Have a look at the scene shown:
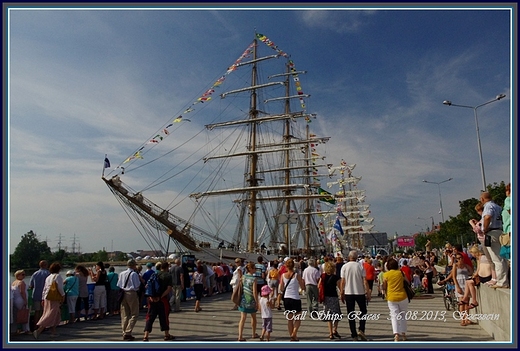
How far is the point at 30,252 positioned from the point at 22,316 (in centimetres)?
5853

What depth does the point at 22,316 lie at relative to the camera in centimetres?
917

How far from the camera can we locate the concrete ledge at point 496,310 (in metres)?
6.84

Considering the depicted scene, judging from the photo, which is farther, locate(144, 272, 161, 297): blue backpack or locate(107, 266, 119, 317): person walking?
locate(107, 266, 119, 317): person walking

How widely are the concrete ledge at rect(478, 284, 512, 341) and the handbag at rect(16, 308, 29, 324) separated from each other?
379 inches

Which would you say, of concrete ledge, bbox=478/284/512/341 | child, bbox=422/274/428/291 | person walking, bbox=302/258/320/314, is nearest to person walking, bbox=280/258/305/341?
person walking, bbox=302/258/320/314

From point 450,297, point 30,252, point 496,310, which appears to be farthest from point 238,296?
point 30,252

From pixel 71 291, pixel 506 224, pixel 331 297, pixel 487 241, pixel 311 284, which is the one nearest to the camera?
pixel 506 224

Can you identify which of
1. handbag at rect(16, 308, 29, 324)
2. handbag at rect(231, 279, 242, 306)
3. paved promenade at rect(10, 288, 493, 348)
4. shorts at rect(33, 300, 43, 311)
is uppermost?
handbag at rect(231, 279, 242, 306)

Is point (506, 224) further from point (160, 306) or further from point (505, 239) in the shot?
point (160, 306)

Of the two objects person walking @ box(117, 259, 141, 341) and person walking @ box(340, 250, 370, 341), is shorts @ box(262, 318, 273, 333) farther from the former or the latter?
person walking @ box(117, 259, 141, 341)

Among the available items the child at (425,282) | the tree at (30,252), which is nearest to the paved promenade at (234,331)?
the child at (425,282)

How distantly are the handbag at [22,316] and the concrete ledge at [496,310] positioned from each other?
963 centimetres

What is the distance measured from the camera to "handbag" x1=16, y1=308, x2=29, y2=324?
911cm

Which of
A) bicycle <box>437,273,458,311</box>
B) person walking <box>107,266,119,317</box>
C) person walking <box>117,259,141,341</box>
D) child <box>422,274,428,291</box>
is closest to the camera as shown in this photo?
person walking <box>117,259,141,341</box>
